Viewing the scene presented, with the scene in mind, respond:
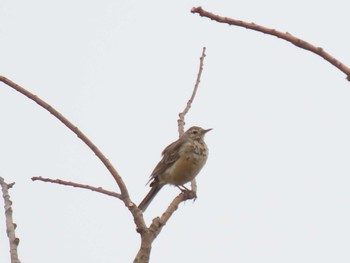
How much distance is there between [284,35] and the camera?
2016mm

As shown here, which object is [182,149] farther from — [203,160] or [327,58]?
[327,58]

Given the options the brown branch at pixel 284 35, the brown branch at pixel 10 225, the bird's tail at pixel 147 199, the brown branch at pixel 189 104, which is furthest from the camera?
the bird's tail at pixel 147 199

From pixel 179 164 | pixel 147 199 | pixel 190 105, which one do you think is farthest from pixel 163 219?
pixel 179 164

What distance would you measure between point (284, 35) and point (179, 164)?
694cm

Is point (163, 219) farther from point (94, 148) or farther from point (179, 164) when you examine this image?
point (179, 164)

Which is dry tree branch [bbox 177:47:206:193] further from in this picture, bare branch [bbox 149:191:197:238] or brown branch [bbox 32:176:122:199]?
brown branch [bbox 32:176:122:199]

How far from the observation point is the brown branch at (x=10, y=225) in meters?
2.64

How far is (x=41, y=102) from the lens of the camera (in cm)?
280

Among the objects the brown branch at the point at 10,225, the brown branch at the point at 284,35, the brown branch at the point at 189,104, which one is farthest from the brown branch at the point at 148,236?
the brown branch at the point at 189,104

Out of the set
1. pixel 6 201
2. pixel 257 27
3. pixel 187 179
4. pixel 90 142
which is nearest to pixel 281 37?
pixel 257 27

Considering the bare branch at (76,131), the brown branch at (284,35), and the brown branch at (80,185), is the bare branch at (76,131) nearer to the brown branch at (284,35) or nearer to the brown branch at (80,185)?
the brown branch at (80,185)

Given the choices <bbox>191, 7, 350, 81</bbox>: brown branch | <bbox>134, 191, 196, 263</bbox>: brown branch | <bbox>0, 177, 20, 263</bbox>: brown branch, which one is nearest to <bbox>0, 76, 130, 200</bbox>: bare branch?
<bbox>134, 191, 196, 263</bbox>: brown branch

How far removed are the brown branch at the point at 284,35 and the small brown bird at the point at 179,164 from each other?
6.61m

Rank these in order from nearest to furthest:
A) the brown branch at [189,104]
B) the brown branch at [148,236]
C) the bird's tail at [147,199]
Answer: the brown branch at [148,236] < the brown branch at [189,104] < the bird's tail at [147,199]
